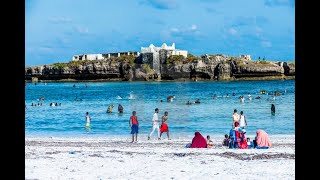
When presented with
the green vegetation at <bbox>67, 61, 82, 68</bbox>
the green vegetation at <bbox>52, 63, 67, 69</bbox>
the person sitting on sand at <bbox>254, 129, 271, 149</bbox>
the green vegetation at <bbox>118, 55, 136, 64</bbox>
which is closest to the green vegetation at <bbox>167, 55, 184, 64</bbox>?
the green vegetation at <bbox>118, 55, 136, 64</bbox>

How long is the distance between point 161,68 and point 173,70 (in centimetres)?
379

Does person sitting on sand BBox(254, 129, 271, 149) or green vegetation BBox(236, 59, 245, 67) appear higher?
green vegetation BBox(236, 59, 245, 67)

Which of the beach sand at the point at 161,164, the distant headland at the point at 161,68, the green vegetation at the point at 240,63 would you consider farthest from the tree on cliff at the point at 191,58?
the beach sand at the point at 161,164

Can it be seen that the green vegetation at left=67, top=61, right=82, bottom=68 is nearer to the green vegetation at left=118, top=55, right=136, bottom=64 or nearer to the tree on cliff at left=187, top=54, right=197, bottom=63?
the green vegetation at left=118, top=55, right=136, bottom=64

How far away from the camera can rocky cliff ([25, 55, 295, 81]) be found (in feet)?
383

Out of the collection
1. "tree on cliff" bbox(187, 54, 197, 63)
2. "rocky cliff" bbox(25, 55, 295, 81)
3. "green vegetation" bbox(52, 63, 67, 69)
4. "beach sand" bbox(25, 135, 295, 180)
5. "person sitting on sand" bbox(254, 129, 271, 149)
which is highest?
"tree on cliff" bbox(187, 54, 197, 63)

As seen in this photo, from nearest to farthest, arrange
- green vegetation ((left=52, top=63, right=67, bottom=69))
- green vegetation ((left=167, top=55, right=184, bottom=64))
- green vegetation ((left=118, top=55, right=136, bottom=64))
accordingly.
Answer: green vegetation ((left=167, top=55, right=184, bottom=64))
green vegetation ((left=118, top=55, right=136, bottom=64))
green vegetation ((left=52, top=63, right=67, bottom=69))

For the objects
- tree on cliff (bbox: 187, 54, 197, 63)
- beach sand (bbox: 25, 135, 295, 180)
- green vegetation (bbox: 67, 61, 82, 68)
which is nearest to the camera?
beach sand (bbox: 25, 135, 295, 180)

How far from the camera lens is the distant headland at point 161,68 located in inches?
4614

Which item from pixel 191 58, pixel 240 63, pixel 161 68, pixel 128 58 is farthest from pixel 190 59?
pixel 128 58

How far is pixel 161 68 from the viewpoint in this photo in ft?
419

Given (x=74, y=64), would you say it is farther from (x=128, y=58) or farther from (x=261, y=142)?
(x=261, y=142)
